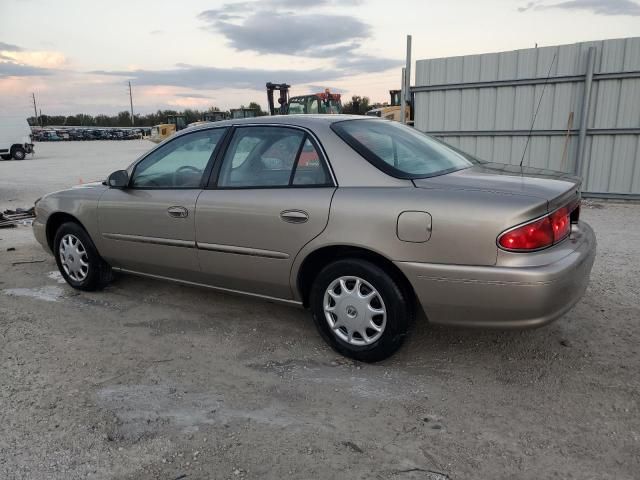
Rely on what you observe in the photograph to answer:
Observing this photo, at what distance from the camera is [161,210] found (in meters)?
4.11

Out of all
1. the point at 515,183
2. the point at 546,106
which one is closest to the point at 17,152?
the point at 546,106

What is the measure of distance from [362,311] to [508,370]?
3.25 feet

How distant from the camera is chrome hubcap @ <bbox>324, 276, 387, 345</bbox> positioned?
326 cm

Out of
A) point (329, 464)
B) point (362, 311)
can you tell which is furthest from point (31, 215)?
point (329, 464)

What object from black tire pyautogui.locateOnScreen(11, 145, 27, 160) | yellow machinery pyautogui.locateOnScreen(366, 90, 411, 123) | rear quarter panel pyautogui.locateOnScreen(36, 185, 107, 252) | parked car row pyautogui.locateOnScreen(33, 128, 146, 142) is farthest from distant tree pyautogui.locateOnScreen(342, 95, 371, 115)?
parked car row pyautogui.locateOnScreen(33, 128, 146, 142)

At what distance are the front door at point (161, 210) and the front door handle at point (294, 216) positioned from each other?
843 millimetres

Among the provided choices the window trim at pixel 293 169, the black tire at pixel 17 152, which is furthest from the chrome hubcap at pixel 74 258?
the black tire at pixel 17 152

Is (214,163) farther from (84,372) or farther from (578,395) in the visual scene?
(578,395)

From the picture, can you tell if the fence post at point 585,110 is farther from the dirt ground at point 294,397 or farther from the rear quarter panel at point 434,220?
the rear quarter panel at point 434,220

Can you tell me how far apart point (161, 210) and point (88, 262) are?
121 cm

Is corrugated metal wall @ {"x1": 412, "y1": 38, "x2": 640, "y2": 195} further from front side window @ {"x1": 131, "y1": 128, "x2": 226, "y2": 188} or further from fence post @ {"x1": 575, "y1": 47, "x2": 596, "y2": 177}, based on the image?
front side window @ {"x1": 131, "y1": 128, "x2": 226, "y2": 188}

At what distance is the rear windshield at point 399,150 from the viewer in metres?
3.32

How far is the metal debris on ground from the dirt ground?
4.59 metres

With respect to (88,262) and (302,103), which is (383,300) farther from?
(302,103)
